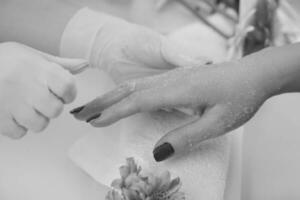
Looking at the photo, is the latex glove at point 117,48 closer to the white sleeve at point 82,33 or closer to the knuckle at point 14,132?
the white sleeve at point 82,33

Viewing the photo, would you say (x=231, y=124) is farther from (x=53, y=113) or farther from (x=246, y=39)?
(x=246, y=39)

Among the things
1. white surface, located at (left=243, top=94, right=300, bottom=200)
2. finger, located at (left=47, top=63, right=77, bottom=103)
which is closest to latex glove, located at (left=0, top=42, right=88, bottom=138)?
finger, located at (left=47, top=63, right=77, bottom=103)

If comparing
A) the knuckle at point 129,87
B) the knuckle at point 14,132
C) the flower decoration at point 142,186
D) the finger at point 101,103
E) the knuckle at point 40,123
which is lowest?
the flower decoration at point 142,186

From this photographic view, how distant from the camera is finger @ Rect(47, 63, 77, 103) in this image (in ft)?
1.78

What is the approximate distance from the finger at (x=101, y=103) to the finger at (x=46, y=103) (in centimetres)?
3

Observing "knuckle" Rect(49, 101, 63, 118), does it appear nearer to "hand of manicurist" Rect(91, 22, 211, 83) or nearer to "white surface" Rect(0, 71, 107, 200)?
"white surface" Rect(0, 71, 107, 200)

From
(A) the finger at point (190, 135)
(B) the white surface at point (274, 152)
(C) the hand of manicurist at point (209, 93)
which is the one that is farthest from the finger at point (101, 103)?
(B) the white surface at point (274, 152)

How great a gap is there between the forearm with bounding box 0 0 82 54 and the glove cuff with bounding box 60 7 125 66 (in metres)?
0.01

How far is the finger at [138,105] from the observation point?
57 cm

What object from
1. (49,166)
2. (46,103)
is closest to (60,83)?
(46,103)

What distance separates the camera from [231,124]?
0.57 metres

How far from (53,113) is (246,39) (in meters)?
0.56

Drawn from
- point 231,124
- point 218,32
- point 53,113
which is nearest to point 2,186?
point 53,113

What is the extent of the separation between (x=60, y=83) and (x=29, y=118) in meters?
0.07
